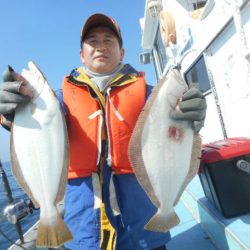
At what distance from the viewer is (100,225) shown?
2.32 metres

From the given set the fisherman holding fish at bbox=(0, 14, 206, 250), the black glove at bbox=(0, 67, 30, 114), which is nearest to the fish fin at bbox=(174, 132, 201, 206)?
the fisherman holding fish at bbox=(0, 14, 206, 250)

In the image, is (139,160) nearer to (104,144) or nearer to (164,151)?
(164,151)

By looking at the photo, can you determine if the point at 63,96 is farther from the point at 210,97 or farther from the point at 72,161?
the point at 210,97

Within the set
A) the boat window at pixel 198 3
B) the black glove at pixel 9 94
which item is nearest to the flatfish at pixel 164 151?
the black glove at pixel 9 94

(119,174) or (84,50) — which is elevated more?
(84,50)

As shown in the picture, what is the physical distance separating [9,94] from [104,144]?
86 centimetres

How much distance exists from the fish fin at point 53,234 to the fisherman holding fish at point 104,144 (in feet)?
1.04

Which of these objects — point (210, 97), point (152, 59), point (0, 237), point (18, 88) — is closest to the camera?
point (18, 88)

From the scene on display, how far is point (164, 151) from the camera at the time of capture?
2182 millimetres

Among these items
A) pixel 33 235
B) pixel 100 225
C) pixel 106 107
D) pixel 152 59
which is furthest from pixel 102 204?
pixel 152 59

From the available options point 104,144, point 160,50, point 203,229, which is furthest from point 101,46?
point 160,50

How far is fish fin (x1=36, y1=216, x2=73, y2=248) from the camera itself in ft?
6.62

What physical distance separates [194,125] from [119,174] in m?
0.71

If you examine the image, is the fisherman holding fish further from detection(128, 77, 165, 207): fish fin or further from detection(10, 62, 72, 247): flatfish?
detection(128, 77, 165, 207): fish fin
